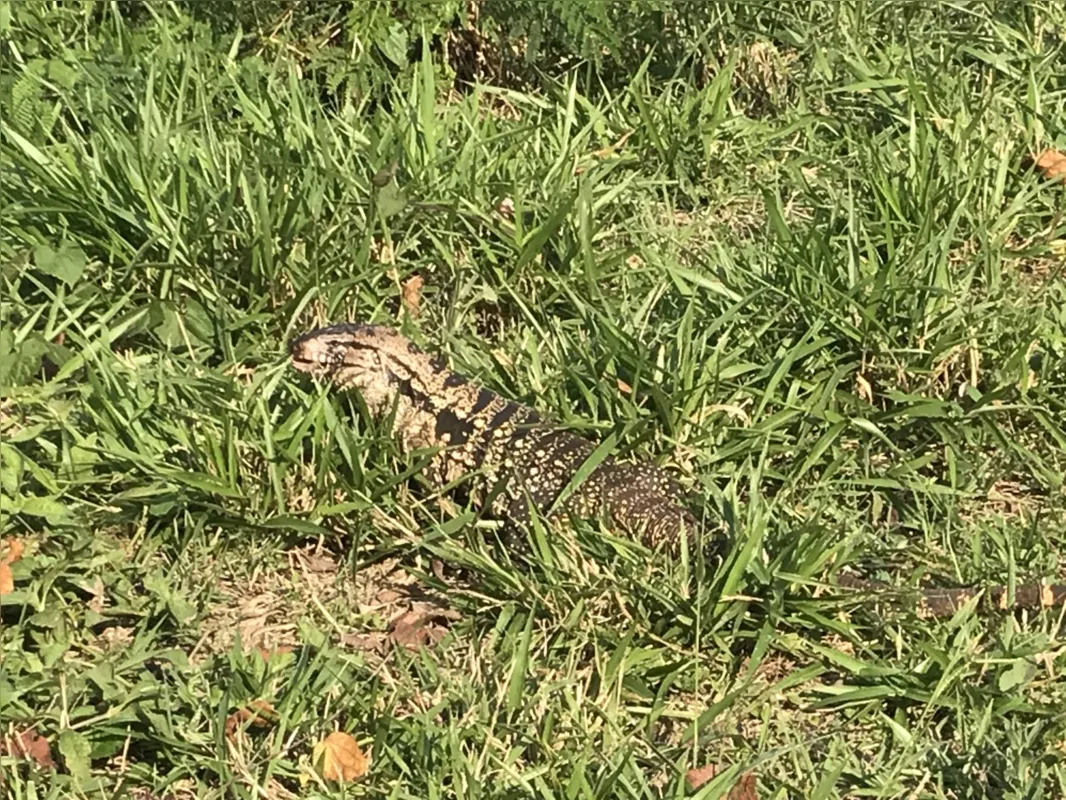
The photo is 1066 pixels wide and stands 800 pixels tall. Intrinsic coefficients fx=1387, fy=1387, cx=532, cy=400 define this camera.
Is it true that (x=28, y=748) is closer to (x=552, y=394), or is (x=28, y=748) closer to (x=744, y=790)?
(x=744, y=790)

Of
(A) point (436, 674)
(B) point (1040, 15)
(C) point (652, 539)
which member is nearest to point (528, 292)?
A: (C) point (652, 539)

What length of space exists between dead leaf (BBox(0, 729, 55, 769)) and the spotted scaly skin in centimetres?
125

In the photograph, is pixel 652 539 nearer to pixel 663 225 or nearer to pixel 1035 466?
pixel 1035 466

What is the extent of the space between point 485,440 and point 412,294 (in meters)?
0.75

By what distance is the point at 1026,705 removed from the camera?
3.23 m

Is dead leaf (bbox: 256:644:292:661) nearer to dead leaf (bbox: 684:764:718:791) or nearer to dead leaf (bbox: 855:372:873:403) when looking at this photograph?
dead leaf (bbox: 684:764:718:791)

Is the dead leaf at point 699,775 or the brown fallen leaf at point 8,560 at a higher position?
the dead leaf at point 699,775

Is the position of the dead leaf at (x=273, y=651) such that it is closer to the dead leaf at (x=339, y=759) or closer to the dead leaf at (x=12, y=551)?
the dead leaf at (x=339, y=759)

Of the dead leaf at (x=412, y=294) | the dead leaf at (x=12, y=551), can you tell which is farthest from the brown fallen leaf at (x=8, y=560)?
the dead leaf at (x=412, y=294)

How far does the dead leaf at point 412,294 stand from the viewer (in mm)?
4418

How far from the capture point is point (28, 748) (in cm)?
308

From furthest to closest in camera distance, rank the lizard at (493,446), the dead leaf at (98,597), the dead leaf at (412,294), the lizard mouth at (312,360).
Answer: the dead leaf at (412,294)
the lizard mouth at (312,360)
the lizard at (493,446)
the dead leaf at (98,597)

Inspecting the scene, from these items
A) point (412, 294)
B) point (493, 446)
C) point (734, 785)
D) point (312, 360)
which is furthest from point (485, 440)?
Result: point (734, 785)

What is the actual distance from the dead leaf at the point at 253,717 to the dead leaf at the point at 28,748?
40cm
